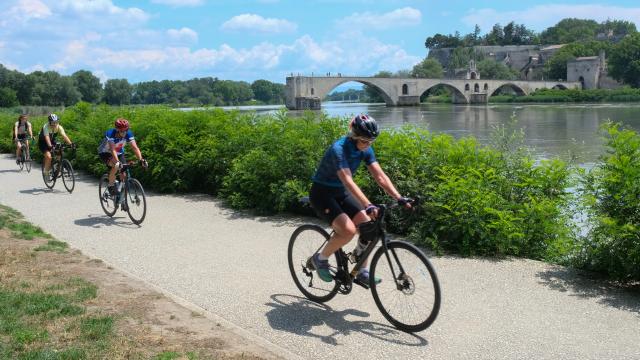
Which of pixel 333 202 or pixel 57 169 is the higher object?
pixel 333 202

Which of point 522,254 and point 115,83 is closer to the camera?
point 522,254

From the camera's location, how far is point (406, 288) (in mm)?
4590

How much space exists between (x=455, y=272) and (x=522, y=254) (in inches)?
42.2

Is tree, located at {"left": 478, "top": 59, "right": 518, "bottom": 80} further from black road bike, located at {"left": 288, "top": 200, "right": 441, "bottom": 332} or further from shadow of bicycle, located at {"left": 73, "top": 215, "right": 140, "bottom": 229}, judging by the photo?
black road bike, located at {"left": 288, "top": 200, "right": 441, "bottom": 332}

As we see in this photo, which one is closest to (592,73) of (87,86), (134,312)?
(87,86)

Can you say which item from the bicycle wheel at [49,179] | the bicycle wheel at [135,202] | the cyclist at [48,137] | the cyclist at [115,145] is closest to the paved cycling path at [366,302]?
the bicycle wheel at [135,202]

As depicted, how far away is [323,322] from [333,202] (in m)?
0.96

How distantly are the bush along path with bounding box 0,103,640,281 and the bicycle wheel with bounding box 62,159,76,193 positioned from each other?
1541 millimetres

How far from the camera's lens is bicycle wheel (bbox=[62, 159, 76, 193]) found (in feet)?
40.0

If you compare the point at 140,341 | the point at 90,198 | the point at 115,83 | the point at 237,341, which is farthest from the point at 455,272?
the point at 115,83

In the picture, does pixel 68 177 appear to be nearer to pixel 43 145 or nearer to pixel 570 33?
pixel 43 145

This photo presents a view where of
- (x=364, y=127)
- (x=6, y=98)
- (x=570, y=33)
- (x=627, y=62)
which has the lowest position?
(x=364, y=127)

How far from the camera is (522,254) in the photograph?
665 centimetres

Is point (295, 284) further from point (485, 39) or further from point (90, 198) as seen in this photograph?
point (485, 39)
